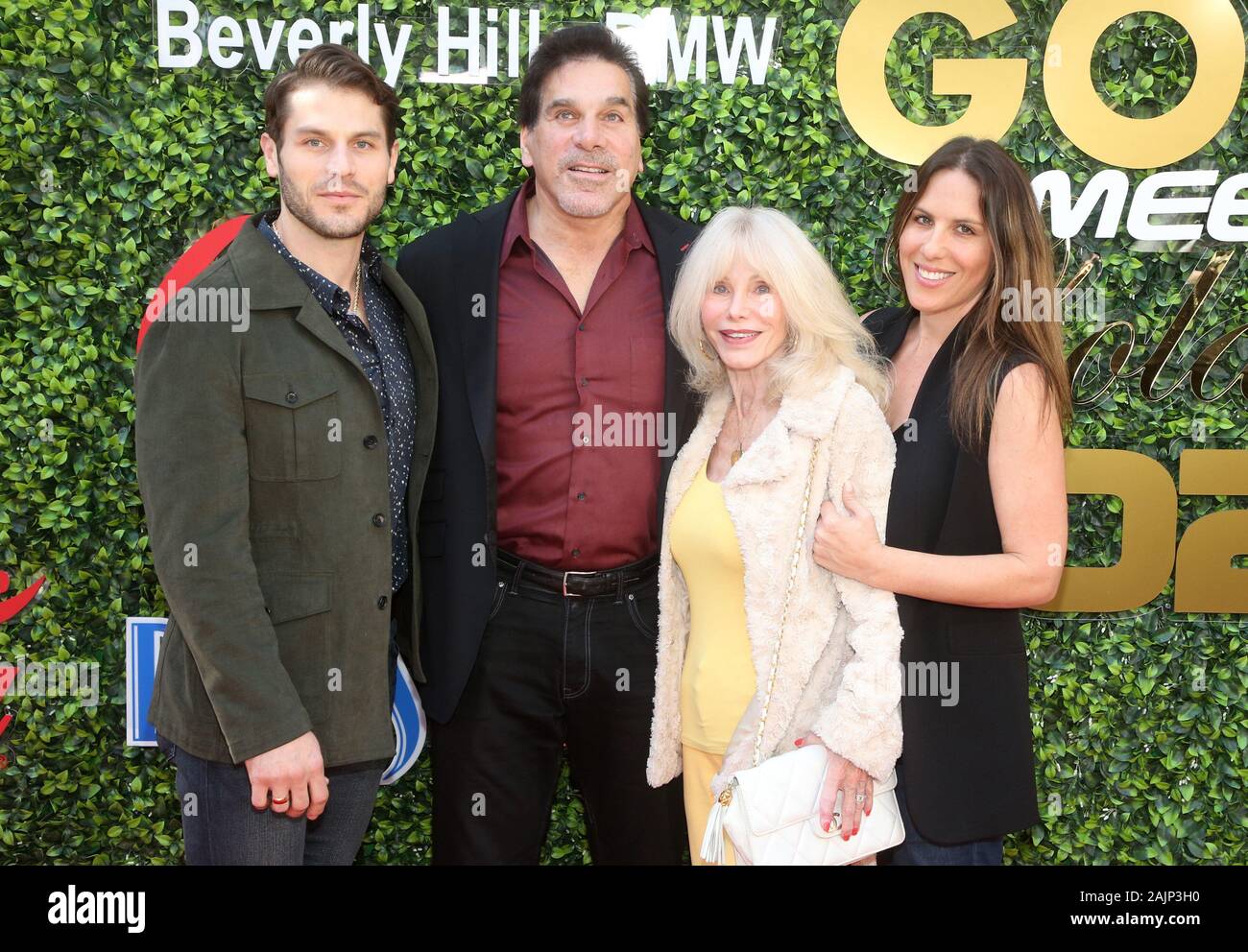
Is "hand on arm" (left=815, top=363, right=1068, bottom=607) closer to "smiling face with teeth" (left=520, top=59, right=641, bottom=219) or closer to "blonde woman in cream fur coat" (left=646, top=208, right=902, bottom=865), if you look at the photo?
"blonde woman in cream fur coat" (left=646, top=208, right=902, bottom=865)

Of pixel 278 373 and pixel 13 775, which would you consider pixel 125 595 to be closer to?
pixel 13 775

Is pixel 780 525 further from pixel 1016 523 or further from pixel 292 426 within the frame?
pixel 292 426

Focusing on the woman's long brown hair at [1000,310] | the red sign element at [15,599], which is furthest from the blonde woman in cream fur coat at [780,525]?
the red sign element at [15,599]

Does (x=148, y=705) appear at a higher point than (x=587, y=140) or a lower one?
lower

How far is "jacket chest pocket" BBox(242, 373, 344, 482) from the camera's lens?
2559mm

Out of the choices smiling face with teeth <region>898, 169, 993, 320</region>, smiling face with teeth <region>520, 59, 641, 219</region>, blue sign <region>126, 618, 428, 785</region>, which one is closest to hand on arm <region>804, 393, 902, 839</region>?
smiling face with teeth <region>898, 169, 993, 320</region>

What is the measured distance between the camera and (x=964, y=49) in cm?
350

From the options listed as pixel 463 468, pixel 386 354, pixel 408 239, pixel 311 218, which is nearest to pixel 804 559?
pixel 463 468

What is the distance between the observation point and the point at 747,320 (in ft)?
8.82

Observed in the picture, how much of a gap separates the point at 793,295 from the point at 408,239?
145 cm

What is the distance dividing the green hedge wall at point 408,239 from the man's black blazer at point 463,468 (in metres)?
0.58

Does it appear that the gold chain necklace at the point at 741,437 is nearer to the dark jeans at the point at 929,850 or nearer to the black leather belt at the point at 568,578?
the black leather belt at the point at 568,578

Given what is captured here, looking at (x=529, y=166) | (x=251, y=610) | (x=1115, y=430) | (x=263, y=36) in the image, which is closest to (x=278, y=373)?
(x=251, y=610)

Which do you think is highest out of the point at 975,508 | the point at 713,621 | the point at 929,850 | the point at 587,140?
the point at 587,140
